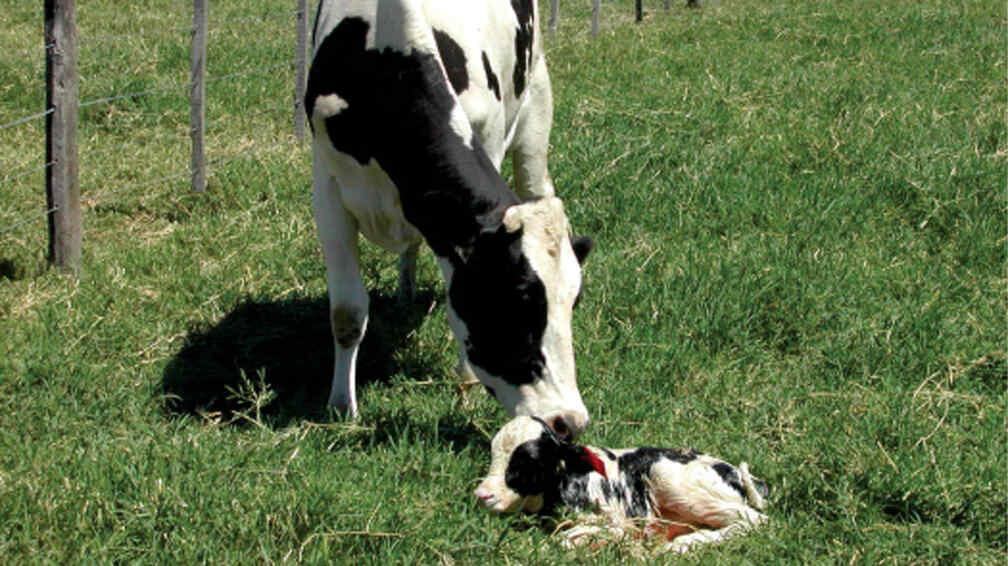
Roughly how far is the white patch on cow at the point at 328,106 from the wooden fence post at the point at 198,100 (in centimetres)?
331

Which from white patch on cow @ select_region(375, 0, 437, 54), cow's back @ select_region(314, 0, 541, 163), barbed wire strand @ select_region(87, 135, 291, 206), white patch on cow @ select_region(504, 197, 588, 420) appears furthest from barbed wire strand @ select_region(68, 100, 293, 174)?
white patch on cow @ select_region(504, 197, 588, 420)

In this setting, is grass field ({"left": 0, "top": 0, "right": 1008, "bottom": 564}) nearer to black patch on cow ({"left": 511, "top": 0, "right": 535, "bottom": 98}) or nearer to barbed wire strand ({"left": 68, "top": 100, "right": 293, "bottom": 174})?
barbed wire strand ({"left": 68, "top": 100, "right": 293, "bottom": 174})

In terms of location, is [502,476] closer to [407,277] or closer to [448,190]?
[448,190]

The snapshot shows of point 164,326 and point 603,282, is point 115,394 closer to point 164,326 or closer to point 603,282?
point 164,326

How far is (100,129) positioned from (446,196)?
581 centimetres

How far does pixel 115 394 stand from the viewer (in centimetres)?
543

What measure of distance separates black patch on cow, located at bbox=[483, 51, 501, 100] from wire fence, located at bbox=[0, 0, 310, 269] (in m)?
2.29

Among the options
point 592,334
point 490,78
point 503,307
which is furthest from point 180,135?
point 503,307

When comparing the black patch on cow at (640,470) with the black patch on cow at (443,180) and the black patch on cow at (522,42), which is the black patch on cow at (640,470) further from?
the black patch on cow at (522,42)

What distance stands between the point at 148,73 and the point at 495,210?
7364mm

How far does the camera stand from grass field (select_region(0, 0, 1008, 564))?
4.16 metres

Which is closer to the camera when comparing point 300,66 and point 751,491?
point 751,491

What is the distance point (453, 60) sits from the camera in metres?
5.65

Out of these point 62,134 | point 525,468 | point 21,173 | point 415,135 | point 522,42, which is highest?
point 522,42
